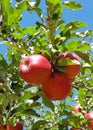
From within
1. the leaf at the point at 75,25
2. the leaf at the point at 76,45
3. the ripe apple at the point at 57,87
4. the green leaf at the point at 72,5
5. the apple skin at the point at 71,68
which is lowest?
the ripe apple at the point at 57,87

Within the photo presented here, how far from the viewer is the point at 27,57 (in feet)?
9.27

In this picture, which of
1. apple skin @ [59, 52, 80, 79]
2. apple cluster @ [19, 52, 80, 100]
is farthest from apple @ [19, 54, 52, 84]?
apple skin @ [59, 52, 80, 79]

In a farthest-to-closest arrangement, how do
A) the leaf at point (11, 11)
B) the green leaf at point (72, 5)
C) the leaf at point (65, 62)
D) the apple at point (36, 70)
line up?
the green leaf at point (72, 5)
the leaf at point (11, 11)
the leaf at point (65, 62)
the apple at point (36, 70)

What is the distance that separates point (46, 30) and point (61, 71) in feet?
1.07

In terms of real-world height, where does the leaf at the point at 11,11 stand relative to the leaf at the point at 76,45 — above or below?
above

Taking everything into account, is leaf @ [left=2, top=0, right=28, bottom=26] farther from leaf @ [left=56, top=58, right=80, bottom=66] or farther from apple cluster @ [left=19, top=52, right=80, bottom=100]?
leaf @ [left=56, top=58, right=80, bottom=66]

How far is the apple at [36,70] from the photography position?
2662 mm

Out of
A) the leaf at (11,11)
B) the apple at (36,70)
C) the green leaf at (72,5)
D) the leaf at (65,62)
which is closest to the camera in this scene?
the apple at (36,70)

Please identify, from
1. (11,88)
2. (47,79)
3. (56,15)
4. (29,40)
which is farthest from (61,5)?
(11,88)

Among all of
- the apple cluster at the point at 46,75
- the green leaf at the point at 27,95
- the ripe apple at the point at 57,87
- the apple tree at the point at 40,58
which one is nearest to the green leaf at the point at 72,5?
the apple tree at the point at 40,58

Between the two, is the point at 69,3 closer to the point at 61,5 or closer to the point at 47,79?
the point at 61,5

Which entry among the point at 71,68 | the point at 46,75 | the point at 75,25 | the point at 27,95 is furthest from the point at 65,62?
the point at 27,95

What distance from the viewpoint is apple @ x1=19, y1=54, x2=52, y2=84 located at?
2.66 m

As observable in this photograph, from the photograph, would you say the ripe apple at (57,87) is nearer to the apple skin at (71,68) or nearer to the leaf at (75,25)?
the apple skin at (71,68)
